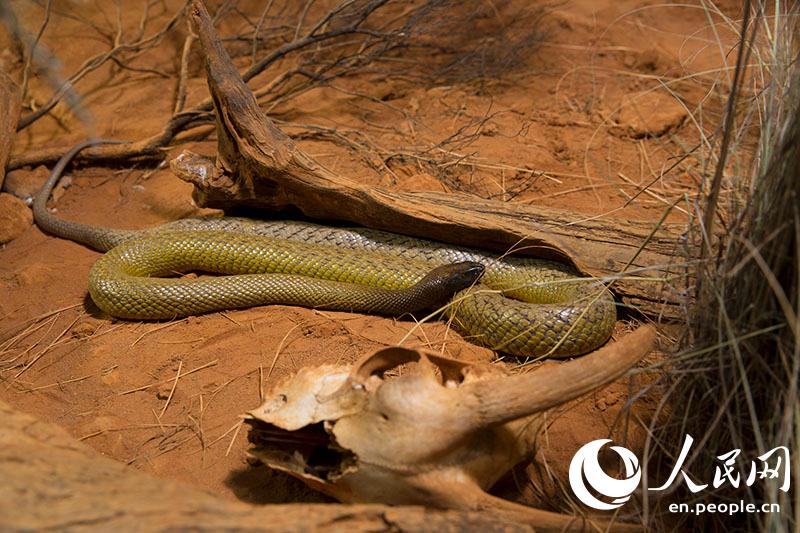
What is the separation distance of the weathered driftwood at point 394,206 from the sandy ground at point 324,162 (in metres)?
0.20

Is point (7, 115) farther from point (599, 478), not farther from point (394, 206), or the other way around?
point (599, 478)

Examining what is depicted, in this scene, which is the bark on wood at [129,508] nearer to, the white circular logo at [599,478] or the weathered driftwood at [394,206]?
the white circular logo at [599,478]

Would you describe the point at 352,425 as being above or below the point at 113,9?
below

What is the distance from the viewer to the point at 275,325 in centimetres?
340

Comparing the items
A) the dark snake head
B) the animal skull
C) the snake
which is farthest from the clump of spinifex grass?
the dark snake head

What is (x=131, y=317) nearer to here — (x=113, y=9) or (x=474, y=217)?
(x=474, y=217)

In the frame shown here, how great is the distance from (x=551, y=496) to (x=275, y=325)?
176cm

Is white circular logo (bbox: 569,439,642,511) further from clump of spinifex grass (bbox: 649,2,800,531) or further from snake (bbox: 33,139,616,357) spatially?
snake (bbox: 33,139,616,357)

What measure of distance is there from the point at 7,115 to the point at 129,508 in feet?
14.1

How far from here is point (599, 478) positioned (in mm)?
2211

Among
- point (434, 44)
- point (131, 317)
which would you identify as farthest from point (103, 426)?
point (434, 44)

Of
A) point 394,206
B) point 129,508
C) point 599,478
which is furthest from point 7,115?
point 599,478

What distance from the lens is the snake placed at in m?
3.21

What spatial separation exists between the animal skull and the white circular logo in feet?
0.56
